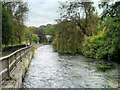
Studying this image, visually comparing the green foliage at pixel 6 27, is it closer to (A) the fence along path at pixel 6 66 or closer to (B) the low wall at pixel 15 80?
(B) the low wall at pixel 15 80

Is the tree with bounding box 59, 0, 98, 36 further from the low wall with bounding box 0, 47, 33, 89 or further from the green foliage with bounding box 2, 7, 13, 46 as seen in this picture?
the low wall with bounding box 0, 47, 33, 89

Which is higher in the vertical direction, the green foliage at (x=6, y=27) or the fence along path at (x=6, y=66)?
the green foliage at (x=6, y=27)

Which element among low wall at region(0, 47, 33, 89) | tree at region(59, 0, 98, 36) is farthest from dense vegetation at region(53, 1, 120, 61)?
low wall at region(0, 47, 33, 89)

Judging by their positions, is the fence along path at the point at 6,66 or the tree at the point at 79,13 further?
the tree at the point at 79,13

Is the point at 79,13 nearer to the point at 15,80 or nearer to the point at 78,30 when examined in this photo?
the point at 78,30

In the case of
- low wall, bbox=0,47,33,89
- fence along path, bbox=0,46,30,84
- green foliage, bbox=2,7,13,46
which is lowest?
low wall, bbox=0,47,33,89

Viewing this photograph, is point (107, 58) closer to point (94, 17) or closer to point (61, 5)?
point (94, 17)

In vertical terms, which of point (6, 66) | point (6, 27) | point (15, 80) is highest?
point (6, 27)

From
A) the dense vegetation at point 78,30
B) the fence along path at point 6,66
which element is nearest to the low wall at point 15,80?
the fence along path at point 6,66

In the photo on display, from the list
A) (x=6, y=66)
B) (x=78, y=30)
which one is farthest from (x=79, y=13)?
(x=6, y=66)

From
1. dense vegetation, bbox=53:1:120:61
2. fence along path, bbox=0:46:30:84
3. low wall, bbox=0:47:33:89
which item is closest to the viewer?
low wall, bbox=0:47:33:89

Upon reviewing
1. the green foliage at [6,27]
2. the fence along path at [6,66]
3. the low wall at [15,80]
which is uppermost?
the green foliage at [6,27]

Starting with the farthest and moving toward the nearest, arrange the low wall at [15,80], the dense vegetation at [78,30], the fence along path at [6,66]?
the dense vegetation at [78,30] < the fence along path at [6,66] < the low wall at [15,80]

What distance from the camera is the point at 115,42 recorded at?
18406 millimetres
